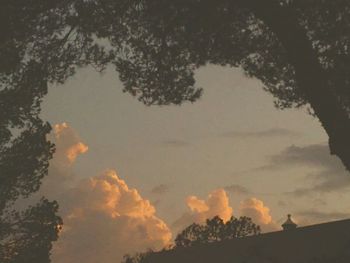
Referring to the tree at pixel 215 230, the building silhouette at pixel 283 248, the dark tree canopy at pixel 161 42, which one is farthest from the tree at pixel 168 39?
the tree at pixel 215 230

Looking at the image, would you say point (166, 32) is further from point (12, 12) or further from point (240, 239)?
point (240, 239)

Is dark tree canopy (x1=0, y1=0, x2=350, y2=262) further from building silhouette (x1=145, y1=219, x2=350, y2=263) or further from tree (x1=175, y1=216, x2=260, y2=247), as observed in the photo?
tree (x1=175, y1=216, x2=260, y2=247)

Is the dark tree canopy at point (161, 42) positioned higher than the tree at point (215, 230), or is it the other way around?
the tree at point (215, 230)

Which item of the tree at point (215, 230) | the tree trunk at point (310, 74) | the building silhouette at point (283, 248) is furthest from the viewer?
the tree at point (215, 230)

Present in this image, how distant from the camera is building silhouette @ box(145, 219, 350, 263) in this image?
98.1ft

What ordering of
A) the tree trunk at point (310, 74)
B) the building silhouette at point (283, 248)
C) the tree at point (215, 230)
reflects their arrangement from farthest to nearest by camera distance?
the tree at point (215, 230) < the building silhouette at point (283, 248) < the tree trunk at point (310, 74)

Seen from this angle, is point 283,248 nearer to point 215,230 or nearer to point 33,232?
point 33,232

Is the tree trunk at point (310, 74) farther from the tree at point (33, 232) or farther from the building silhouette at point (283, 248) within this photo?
the tree at point (33, 232)

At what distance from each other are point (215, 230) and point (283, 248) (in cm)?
6177

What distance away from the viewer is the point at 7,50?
18984 millimetres

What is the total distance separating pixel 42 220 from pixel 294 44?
927 inches

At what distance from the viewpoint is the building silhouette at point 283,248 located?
1177 inches

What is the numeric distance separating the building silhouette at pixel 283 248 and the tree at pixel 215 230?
175ft

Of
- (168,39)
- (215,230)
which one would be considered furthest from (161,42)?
(215,230)
